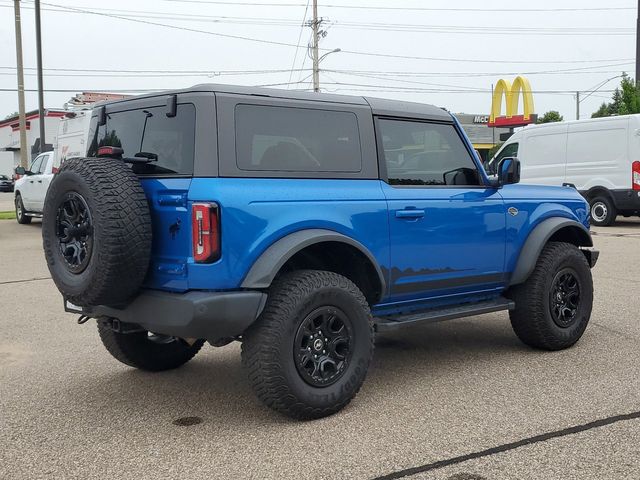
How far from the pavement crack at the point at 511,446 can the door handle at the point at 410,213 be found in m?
1.59

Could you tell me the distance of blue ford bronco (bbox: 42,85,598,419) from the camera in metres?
3.84

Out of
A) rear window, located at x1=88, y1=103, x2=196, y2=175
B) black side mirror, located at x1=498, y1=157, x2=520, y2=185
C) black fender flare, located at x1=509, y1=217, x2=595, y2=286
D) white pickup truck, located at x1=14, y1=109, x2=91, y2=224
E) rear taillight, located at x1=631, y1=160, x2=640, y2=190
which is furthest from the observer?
rear taillight, located at x1=631, y1=160, x2=640, y2=190

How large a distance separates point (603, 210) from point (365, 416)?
14.1 meters

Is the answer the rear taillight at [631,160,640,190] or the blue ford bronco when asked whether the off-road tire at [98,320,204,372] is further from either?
the rear taillight at [631,160,640,190]

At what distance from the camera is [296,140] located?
4387mm

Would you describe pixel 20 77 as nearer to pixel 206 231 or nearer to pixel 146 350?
pixel 146 350

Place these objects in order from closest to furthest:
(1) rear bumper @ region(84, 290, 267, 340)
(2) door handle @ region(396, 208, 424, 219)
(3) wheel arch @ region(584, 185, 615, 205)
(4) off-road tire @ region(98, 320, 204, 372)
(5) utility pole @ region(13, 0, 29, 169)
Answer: (1) rear bumper @ region(84, 290, 267, 340) < (2) door handle @ region(396, 208, 424, 219) < (4) off-road tire @ region(98, 320, 204, 372) < (3) wheel arch @ region(584, 185, 615, 205) < (5) utility pole @ region(13, 0, 29, 169)

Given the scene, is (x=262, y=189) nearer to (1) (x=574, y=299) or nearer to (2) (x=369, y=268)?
(2) (x=369, y=268)

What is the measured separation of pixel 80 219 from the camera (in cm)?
402

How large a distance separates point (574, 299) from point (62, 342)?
430cm

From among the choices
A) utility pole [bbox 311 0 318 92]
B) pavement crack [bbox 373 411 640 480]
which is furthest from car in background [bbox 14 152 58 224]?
utility pole [bbox 311 0 318 92]

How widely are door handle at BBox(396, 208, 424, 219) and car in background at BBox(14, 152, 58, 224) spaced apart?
12673 mm

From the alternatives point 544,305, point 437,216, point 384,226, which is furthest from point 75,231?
point 544,305

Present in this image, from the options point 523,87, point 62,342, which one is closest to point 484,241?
point 62,342
